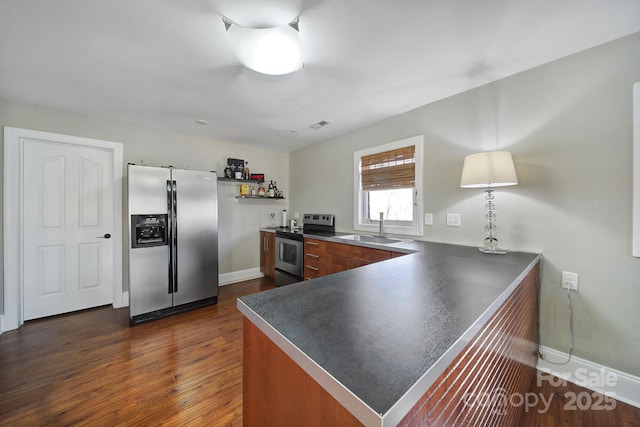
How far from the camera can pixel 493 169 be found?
1660 mm

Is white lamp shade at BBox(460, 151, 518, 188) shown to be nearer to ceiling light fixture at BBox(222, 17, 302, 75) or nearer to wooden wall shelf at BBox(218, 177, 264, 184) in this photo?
ceiling light fixture at BBox(222, 17, 302, 75)

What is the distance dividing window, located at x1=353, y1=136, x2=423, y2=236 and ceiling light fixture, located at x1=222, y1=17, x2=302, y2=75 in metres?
1.62

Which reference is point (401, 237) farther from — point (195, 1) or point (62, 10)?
point (62, 10)

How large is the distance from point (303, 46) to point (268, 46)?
11.3 inches

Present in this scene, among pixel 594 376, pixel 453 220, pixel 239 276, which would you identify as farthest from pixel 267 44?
pixel 239 276

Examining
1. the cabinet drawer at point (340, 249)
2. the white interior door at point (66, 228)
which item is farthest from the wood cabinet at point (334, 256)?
the white interior door at point (66, 228)

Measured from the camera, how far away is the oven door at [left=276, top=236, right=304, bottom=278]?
3117mm

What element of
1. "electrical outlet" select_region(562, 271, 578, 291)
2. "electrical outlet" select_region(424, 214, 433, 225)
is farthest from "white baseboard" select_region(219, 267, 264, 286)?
"electrical outlet" select_region(562, 271, 578, 291)

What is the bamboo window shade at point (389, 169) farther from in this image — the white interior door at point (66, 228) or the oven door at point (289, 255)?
the white interior door at point (66, 228)

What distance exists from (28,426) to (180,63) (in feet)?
8.11

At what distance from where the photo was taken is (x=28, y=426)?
4.31ft

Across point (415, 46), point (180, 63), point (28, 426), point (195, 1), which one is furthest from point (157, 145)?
point (415, 46)

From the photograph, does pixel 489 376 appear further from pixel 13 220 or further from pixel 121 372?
pixel 13 220

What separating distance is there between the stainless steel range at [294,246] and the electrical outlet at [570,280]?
2209 mm
